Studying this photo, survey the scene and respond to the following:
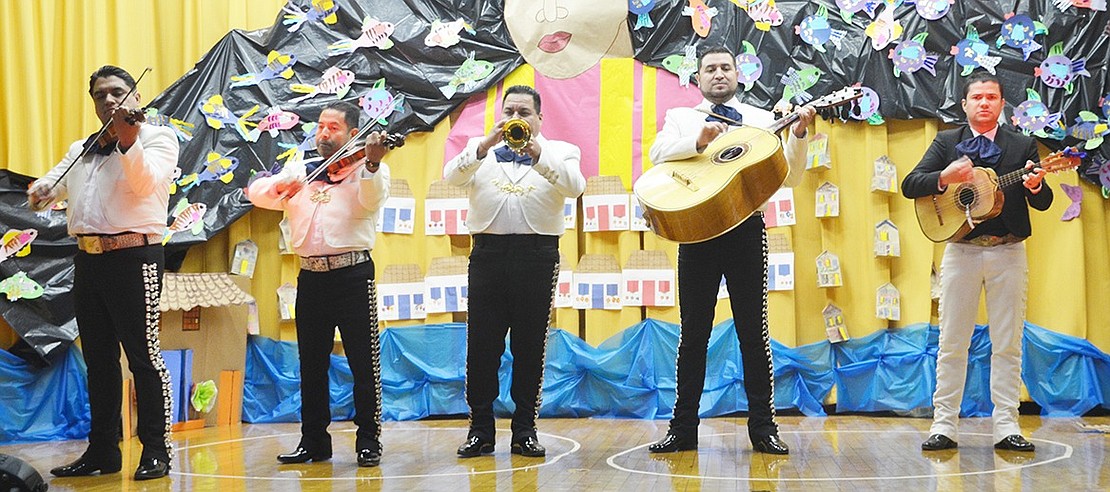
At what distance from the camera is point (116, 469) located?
4465mm

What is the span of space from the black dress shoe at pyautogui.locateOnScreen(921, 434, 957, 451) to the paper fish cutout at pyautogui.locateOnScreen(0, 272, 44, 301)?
16.1ft

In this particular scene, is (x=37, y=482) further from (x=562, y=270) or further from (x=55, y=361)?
(x=562, y=270)

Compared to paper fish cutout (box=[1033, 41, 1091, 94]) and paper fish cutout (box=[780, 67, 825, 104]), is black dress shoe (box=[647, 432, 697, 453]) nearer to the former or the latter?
paper fish cutout (box=[780, 67, 825, 104])

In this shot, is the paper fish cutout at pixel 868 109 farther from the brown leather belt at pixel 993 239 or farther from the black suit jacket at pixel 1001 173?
the brown leather belt at pixel 993 239

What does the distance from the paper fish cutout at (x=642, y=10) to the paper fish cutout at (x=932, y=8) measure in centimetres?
165

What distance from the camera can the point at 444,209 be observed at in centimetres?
709

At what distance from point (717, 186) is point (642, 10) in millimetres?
3020

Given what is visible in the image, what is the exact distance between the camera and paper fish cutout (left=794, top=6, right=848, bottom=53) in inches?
269

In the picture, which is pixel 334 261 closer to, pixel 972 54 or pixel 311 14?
pixel 311 14

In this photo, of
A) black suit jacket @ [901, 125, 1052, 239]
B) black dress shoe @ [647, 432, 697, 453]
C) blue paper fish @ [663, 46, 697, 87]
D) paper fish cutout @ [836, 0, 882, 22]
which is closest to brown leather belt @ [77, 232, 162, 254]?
black dress shoe @ [647, 432, 697, 453]

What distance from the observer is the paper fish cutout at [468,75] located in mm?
7121

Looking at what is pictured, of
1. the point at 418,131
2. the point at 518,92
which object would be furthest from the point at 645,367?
the point at 518,92

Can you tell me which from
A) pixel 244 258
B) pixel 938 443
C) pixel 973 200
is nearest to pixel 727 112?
pixel 973 200

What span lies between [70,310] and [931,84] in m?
5.37
